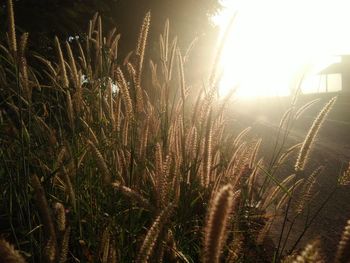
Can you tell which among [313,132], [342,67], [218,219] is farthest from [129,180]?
[342,67]

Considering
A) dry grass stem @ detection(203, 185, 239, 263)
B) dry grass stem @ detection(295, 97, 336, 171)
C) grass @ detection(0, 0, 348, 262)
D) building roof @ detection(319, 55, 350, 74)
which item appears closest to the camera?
dry grass stem @ detection(203, 185, 239, 263)

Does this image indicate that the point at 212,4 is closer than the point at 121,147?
No

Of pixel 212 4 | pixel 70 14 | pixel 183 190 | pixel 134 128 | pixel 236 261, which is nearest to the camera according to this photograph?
pixel 236 261

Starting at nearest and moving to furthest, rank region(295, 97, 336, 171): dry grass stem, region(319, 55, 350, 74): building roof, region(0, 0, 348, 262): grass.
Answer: region(295, 97, 336, 171): dry grass stem, region(0, 0, 348, 262): grass, region(319, 55, 350, 74): building roof

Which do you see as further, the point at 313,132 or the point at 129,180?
the point at 129,180

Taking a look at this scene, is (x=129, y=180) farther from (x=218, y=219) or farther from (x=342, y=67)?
(x=342, y=67)

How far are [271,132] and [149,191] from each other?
6000 millimetres

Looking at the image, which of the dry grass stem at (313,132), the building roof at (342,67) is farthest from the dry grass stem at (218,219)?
the building roof at (342,67)

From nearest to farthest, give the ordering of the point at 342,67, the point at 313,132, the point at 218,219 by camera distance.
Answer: the point at 218,219 < the point at 313,132 < the point at 342,67

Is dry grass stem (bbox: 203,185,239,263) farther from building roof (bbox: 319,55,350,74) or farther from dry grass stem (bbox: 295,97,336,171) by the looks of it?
building roof (bbox: 319,55,350,74)

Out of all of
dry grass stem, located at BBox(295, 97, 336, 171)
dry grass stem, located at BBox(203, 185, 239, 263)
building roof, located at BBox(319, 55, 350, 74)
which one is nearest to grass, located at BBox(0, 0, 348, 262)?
dry grass stem, located at BBox(295, 97, 336, 171)

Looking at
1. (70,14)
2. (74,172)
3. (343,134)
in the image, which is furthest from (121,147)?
(343,134)

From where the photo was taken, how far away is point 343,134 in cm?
1030

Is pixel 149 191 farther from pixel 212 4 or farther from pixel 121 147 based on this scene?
pixel 212 4
